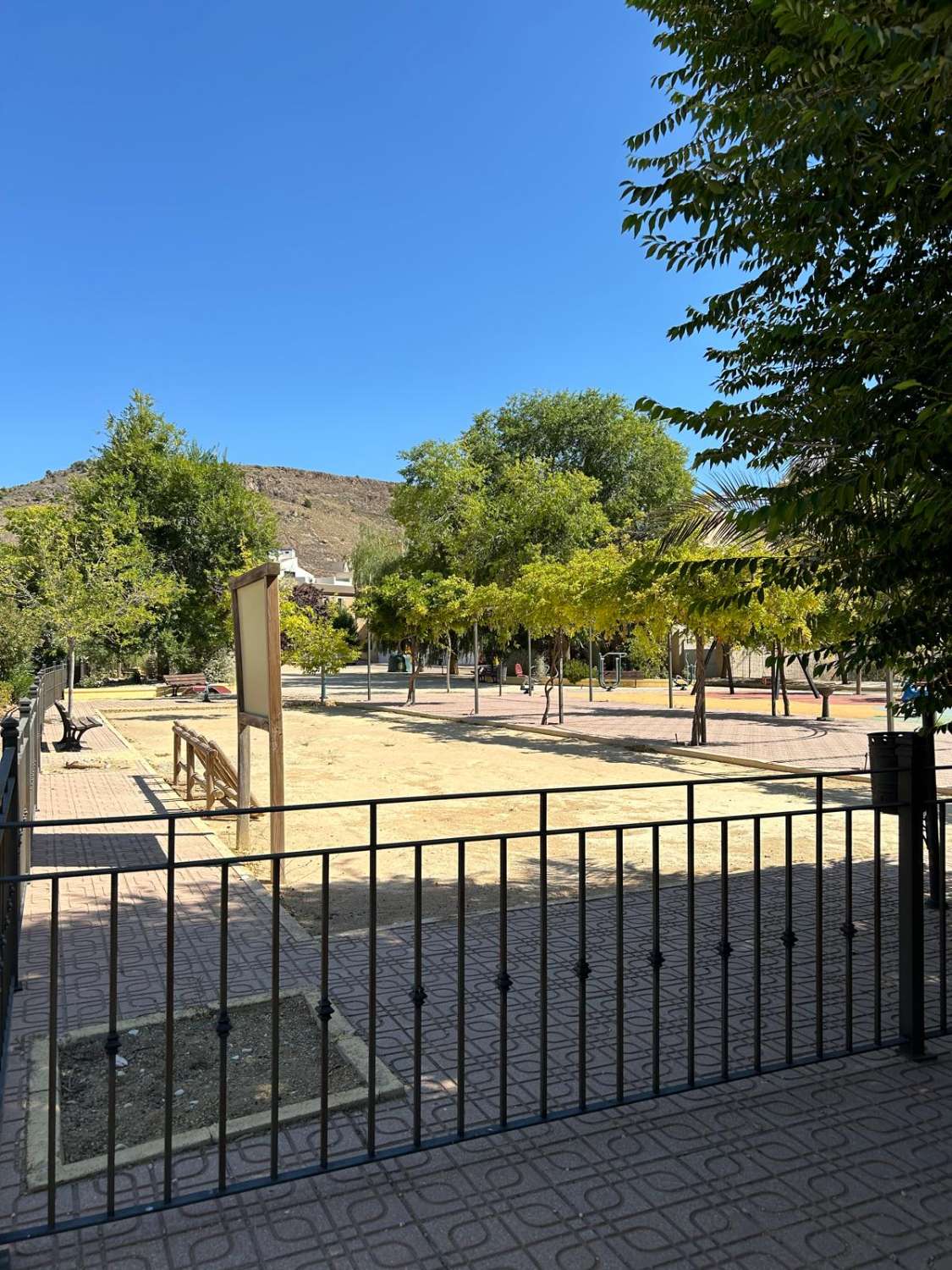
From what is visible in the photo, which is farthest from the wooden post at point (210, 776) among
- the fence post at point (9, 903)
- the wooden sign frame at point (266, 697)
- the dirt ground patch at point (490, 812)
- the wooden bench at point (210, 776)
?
the fence post at point (9, 903)

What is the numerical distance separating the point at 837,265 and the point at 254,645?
5740 mm

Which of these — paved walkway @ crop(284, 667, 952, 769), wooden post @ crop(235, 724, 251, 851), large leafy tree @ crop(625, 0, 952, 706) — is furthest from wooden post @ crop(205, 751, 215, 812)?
paved walkway @ crop(284, 667, 952, 769)

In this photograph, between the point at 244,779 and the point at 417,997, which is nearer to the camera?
the point at 417,997

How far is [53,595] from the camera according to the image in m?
25.4

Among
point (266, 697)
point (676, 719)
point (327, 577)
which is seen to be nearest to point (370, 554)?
point (676, 719)

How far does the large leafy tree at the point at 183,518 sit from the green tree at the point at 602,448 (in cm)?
1444

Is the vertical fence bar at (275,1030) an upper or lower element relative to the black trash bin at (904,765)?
lower

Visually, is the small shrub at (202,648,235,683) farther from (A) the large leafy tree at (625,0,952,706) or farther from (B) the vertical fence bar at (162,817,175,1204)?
(B) the vertical fence bar at (162,817,175,1204)

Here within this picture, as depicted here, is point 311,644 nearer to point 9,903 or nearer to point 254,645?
point 254,645

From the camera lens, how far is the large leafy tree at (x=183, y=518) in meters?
36.9

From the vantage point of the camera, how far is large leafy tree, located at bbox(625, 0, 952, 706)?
286 centimetres

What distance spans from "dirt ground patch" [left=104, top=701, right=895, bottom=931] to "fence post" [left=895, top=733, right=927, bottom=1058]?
1.81ft

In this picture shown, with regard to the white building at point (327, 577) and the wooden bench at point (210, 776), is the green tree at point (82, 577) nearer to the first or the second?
the wooden bench at point (210, 776)

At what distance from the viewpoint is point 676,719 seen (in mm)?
24031
